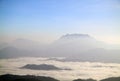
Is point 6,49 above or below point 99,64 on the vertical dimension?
above

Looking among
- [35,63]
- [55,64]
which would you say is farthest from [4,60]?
[55,64]

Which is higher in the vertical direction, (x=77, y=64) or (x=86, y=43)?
(x=86, y=43)

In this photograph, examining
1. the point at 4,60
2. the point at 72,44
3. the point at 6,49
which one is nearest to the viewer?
the point at 4,60

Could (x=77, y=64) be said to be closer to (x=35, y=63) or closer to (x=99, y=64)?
(x=99, y=64)

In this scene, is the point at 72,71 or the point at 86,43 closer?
the point at 72,71

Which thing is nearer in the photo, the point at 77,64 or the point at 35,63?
the point at 35,63

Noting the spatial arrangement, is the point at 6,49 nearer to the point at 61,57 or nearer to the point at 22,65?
the point at 22,65

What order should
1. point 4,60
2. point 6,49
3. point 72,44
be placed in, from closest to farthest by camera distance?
point 4,60
point 6,49
point 72,44

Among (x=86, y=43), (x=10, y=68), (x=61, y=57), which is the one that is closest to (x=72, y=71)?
(x=61, y=57)

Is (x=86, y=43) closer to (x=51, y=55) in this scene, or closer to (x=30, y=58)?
(x=51, y=55)
